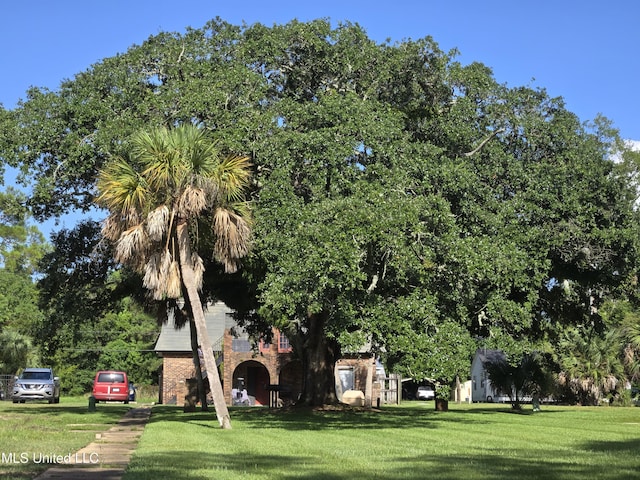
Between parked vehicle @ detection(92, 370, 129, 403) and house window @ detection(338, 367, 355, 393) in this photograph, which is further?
house window @ detection(338, 367, 355, 393)

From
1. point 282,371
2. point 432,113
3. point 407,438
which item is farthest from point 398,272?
point 282,371

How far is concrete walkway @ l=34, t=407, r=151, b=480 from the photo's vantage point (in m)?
10.8

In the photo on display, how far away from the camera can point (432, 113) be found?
A: 91.1 feet

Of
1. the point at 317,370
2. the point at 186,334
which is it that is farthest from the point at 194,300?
the point at 186,334

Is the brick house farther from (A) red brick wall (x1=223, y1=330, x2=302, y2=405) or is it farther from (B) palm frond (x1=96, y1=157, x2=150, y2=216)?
(B) palm frond (x1=96, y1=157, x2=150, y2=216)

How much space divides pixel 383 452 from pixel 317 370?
17.7 meters

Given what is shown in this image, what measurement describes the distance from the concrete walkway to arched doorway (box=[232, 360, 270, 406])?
34789 mm

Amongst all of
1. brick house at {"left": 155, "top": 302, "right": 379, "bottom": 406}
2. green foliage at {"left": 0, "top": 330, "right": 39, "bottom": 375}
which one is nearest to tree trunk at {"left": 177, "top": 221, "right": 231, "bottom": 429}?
brick house at {"left": 155, "top": 302, "right": 379, "bottom": 406}

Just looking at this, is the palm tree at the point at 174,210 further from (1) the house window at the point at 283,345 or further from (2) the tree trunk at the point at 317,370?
(1) the house window at the point at 283,345

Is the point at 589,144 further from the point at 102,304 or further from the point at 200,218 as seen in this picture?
the point at 102,304

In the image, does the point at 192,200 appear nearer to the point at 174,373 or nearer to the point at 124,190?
the point at 124,190

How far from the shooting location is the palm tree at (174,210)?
2136 cm

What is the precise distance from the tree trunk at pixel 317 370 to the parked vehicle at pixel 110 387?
1687 centimetres

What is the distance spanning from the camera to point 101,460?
1280 centimetres
